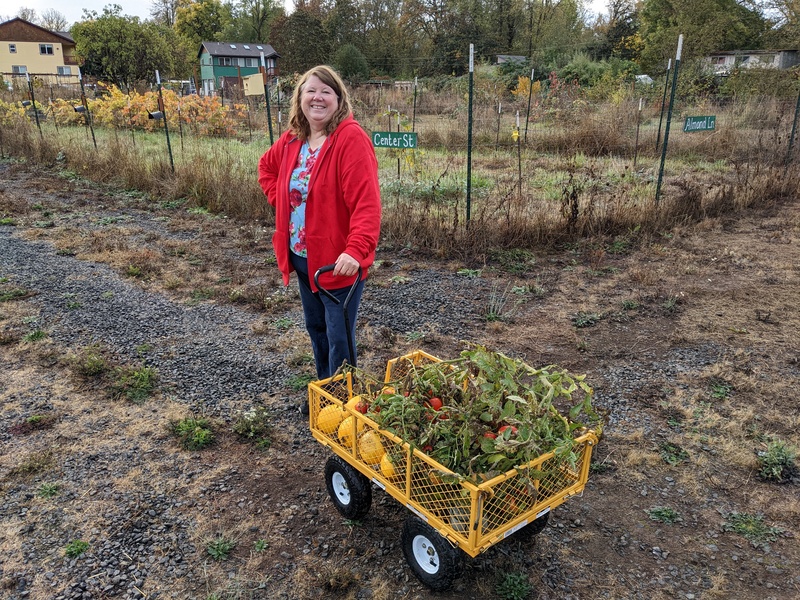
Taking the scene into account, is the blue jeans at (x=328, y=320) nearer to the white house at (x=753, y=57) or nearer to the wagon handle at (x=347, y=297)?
the wagon handle at (x=347, y=297)

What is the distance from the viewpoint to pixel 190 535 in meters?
2.60

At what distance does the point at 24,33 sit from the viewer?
4875 centimetres

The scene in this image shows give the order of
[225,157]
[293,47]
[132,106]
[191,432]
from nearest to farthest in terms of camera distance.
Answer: [191,432] → [225,157] → [132,106] → [293,47]

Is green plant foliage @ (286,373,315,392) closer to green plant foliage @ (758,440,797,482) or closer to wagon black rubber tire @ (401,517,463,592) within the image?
wagon black rubber tire @ (401,517,463,592)

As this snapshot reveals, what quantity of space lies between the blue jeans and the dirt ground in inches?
21.0

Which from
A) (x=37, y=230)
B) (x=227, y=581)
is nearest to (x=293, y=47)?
(x=37, y=230)

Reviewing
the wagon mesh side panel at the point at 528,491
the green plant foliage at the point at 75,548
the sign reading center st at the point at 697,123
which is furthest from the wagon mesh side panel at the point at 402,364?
the sign reading center st at the point at 697,123

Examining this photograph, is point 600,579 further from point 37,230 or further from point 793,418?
point 37,230

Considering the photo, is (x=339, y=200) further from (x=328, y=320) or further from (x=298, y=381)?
(x=298, y=381)

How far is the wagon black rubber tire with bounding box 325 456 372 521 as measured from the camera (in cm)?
256

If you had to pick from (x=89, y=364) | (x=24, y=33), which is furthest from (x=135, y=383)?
(x=24, y=33)

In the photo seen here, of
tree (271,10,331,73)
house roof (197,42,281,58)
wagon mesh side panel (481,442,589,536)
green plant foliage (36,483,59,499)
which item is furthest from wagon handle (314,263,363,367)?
house roof (197,42,281,58)

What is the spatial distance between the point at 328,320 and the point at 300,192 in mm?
661

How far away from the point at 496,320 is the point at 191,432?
262 centimetres
